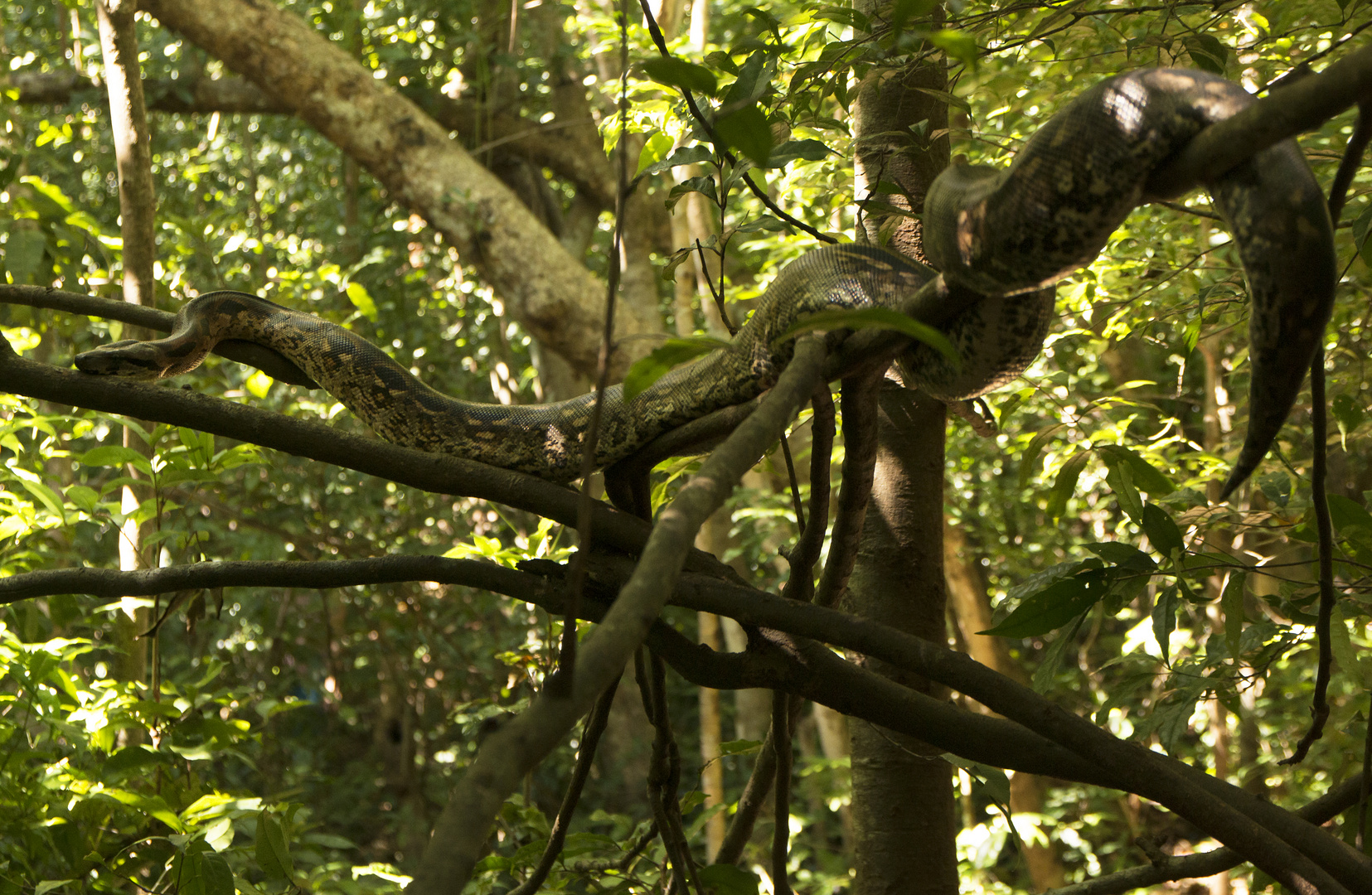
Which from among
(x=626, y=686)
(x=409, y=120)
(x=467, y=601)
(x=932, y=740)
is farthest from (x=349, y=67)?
(x=932, y=740)

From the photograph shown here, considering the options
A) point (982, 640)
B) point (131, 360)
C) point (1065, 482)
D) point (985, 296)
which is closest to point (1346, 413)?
point (1065, 482)

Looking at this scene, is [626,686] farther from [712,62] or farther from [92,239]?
[712,62]

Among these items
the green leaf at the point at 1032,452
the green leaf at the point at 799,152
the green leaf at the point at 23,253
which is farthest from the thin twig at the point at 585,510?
the green leaf at the point at 23,253

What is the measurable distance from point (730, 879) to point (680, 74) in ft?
4.69

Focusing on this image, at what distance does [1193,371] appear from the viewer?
25.3ft

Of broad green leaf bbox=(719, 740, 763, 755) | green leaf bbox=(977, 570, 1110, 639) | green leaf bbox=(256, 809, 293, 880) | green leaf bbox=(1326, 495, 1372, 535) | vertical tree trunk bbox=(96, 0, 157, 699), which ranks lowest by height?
green leaf bbox=(256, 809, 293, 880)

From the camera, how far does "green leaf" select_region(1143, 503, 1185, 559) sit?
1869mm

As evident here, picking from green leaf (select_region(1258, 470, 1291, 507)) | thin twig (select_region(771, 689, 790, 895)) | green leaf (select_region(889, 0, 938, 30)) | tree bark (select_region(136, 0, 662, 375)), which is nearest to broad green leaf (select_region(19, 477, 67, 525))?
thin twig (select_region(771, 689, 790, 895))

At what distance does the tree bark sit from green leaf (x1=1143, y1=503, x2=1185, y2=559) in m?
4.68

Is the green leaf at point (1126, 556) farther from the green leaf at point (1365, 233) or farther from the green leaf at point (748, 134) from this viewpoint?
the green leaf at point (748, 134)

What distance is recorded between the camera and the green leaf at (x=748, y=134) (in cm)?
120

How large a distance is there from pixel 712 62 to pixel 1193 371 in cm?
685

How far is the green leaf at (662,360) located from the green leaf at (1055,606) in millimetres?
876

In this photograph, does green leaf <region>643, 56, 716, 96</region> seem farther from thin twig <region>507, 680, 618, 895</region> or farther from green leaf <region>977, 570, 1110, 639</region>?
thin twig <region>507, 680, 618, 895</region>
